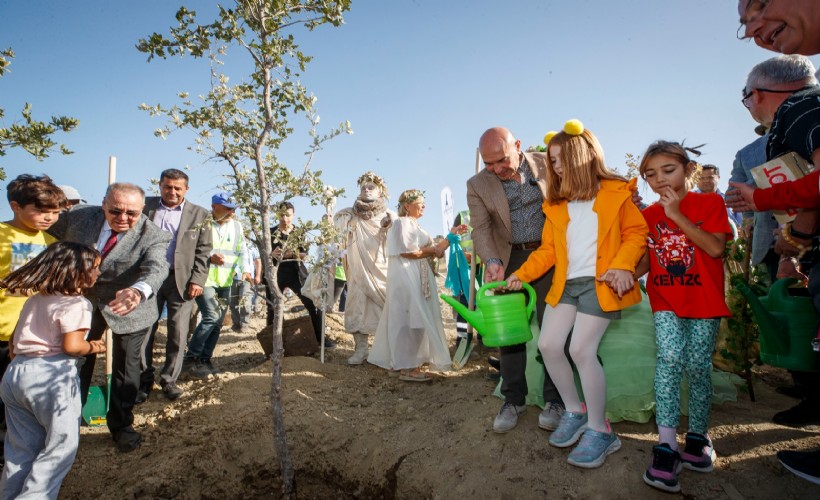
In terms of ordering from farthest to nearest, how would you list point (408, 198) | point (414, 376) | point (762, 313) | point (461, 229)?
point (461, 229) → point (408, 198) → point (414, 376) → point (762, 313)

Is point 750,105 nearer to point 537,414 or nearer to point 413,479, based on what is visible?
point 537,414

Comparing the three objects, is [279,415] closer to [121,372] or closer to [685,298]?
[121,372]

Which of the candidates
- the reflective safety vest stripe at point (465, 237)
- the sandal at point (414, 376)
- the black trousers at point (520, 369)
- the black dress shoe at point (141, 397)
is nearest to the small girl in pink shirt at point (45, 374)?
the black dress shoe at point (141, 397)

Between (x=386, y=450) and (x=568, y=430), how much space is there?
4.17ft

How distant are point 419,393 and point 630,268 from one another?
2605 millimetres

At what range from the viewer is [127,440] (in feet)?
10.5

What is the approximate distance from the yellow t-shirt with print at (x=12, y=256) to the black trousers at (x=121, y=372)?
48cm

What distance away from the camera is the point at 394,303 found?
468cm

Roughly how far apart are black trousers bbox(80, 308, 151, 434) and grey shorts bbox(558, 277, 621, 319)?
2984 mm

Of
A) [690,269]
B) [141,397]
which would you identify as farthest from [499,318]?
[141,397]

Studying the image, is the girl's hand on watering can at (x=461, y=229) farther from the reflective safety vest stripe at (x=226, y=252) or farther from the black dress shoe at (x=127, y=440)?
the black dress shoe at (x=127, y=440)

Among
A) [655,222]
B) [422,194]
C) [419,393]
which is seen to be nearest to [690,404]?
[655,222]

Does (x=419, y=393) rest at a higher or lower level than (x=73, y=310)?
lower

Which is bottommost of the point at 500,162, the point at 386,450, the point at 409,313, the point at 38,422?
the point at 386,450
